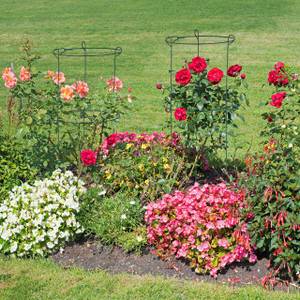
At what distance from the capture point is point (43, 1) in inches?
1110

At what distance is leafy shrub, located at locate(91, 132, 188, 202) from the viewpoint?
17.6 ft

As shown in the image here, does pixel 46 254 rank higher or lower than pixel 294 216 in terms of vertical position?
lower

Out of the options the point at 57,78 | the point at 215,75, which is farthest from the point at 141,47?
the point at 215,75

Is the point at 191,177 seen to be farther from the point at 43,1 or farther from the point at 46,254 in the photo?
the point at 43,1

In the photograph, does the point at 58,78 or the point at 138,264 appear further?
the point at 58,78

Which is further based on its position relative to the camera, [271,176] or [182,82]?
[182,82]

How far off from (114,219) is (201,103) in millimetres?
1205

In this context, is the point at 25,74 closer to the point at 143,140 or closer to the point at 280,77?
the point at 143,140

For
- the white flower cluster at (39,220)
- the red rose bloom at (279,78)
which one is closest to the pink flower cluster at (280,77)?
the red rose bloom at (279,78)

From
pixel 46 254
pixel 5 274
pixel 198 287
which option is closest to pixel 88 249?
pixel 46 254

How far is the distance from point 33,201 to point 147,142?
1.21m

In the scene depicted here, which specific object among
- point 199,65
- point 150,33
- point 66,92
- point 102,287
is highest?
point 199,65

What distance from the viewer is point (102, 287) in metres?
4.35

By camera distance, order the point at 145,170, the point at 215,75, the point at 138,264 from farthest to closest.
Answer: the point at 145,170 < the point at 215,75 < the point at 138,264
